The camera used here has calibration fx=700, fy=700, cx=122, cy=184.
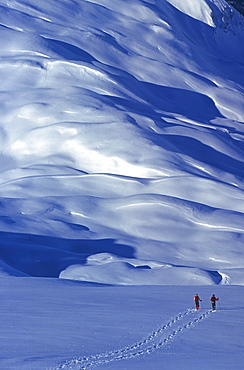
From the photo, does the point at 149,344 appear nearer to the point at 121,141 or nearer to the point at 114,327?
the point at 114,327

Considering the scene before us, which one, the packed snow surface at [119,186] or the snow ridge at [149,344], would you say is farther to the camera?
the packed snow surface at [119,186]

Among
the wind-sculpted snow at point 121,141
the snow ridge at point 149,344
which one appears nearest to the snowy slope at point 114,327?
the snow ridge at point 149,344

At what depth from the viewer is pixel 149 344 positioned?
25.5 feet

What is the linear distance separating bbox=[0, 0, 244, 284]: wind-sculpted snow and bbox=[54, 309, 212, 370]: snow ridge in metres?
2.95

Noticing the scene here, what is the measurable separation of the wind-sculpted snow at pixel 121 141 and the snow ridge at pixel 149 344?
2.95 metres

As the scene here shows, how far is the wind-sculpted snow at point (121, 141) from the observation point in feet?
45.5

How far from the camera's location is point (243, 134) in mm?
23141

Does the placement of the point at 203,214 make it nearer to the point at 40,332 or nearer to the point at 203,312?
the point at 203,312

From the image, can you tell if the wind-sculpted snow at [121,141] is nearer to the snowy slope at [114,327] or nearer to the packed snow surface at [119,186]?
the packed snow surface at [119,186]

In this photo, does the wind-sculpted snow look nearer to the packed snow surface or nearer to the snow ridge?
the packed snow surface

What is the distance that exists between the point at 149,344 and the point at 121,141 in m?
11.4

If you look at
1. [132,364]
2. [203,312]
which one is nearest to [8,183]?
[203,312]

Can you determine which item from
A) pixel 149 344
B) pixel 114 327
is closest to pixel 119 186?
pixel 114 327

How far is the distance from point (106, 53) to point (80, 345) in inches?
759
